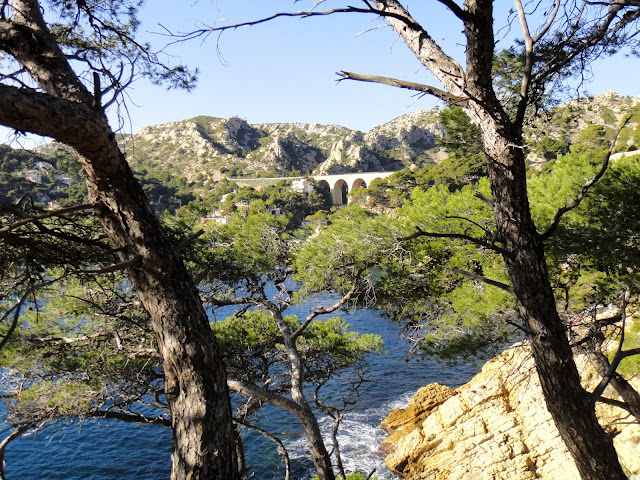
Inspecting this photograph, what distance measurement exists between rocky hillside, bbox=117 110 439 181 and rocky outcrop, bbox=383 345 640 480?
1958 inches

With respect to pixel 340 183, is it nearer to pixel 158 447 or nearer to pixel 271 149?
pixel 271 149

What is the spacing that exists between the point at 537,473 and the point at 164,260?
732 cm

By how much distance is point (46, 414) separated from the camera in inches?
194

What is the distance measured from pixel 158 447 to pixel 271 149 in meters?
59.3

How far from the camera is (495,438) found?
7746 millimetres

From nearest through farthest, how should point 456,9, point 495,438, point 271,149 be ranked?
1. point 456,9
2. point 495,438
3. point 271,149

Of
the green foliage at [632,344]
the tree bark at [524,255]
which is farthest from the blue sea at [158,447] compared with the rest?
the tree bark at [524,255]

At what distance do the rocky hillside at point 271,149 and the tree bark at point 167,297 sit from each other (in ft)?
184

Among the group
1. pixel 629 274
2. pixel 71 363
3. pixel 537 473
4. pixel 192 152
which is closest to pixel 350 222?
pixel 629 274

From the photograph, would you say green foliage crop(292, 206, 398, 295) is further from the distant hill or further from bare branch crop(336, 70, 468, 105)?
the distant hill

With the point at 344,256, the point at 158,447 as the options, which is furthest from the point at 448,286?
the point at 158,447

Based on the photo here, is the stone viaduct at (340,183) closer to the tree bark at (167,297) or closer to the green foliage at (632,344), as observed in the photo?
the green foliage at (632,344)

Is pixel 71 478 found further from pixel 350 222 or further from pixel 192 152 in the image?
pixel 192 152

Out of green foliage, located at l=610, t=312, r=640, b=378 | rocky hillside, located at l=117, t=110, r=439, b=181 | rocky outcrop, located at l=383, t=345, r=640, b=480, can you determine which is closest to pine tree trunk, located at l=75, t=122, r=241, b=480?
green foliage, located at l=610, t=312, r=640, b=378
